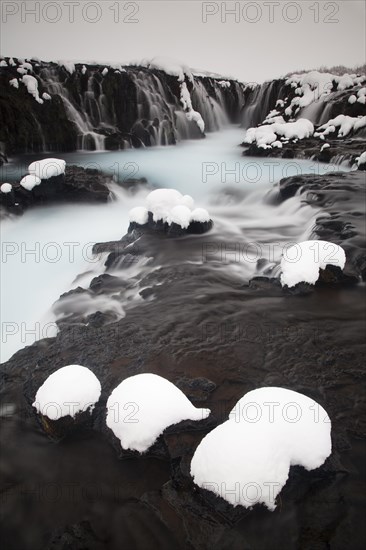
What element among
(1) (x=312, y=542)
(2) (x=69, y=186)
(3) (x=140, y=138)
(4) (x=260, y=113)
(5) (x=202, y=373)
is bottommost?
(1) (x=312, y=542)

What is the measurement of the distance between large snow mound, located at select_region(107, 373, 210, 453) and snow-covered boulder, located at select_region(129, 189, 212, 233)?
474 cm

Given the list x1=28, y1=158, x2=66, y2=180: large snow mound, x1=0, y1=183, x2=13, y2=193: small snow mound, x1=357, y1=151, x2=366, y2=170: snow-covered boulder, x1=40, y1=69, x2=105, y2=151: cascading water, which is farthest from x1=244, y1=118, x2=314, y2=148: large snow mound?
x1=0, y1=183, x2=13, y2=193: small snow mound

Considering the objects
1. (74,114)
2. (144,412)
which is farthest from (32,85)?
(144,412)

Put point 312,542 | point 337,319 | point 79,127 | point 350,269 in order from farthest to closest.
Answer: point 79,127 < point 350,269 < point 337,319 < point 312,542

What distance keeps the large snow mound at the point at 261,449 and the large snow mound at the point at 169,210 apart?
5.07 m

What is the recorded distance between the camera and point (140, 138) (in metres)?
18.1

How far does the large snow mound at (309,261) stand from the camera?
196 inches

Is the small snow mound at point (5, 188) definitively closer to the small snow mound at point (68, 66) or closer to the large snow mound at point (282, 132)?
the small snow mound at point (68, 66)

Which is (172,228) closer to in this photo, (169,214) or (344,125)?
(169,214)

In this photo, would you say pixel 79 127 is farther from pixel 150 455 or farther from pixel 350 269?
pixel 150 455

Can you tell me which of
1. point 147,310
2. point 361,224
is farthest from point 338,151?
point 147,310

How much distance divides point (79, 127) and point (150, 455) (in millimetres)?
16824

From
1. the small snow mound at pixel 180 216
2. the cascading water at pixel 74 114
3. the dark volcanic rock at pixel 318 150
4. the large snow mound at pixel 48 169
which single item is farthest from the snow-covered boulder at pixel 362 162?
the cascading water at pixel 74 114

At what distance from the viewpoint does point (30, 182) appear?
10.3 meters
